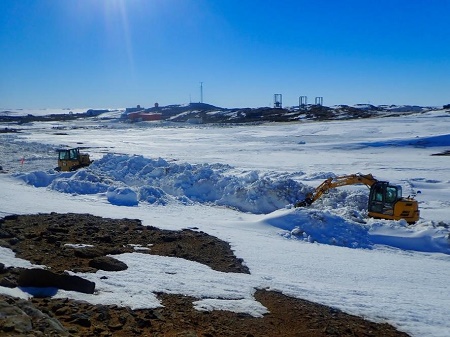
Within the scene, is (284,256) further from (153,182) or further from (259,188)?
(153,182)

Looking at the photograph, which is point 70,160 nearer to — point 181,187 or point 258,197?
point 181,187

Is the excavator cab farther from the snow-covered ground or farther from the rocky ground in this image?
the rocky ground

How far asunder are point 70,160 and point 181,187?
8.85m

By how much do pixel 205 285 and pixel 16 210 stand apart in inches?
288

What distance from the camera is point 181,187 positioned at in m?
21.1

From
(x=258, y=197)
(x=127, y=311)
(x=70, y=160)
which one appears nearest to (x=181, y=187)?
(x=258, y=197)

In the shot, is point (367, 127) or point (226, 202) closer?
point (226, 202)

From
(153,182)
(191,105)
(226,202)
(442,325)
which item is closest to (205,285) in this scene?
(442,325)

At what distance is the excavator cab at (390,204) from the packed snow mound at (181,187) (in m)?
4.06

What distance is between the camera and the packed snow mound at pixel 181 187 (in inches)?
685

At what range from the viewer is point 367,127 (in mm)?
56344

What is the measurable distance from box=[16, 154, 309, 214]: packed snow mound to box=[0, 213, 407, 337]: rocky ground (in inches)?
260

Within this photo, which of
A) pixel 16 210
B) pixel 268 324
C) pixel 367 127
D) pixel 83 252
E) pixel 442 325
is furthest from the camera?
pixel 367 127

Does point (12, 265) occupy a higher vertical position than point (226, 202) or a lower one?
higher
